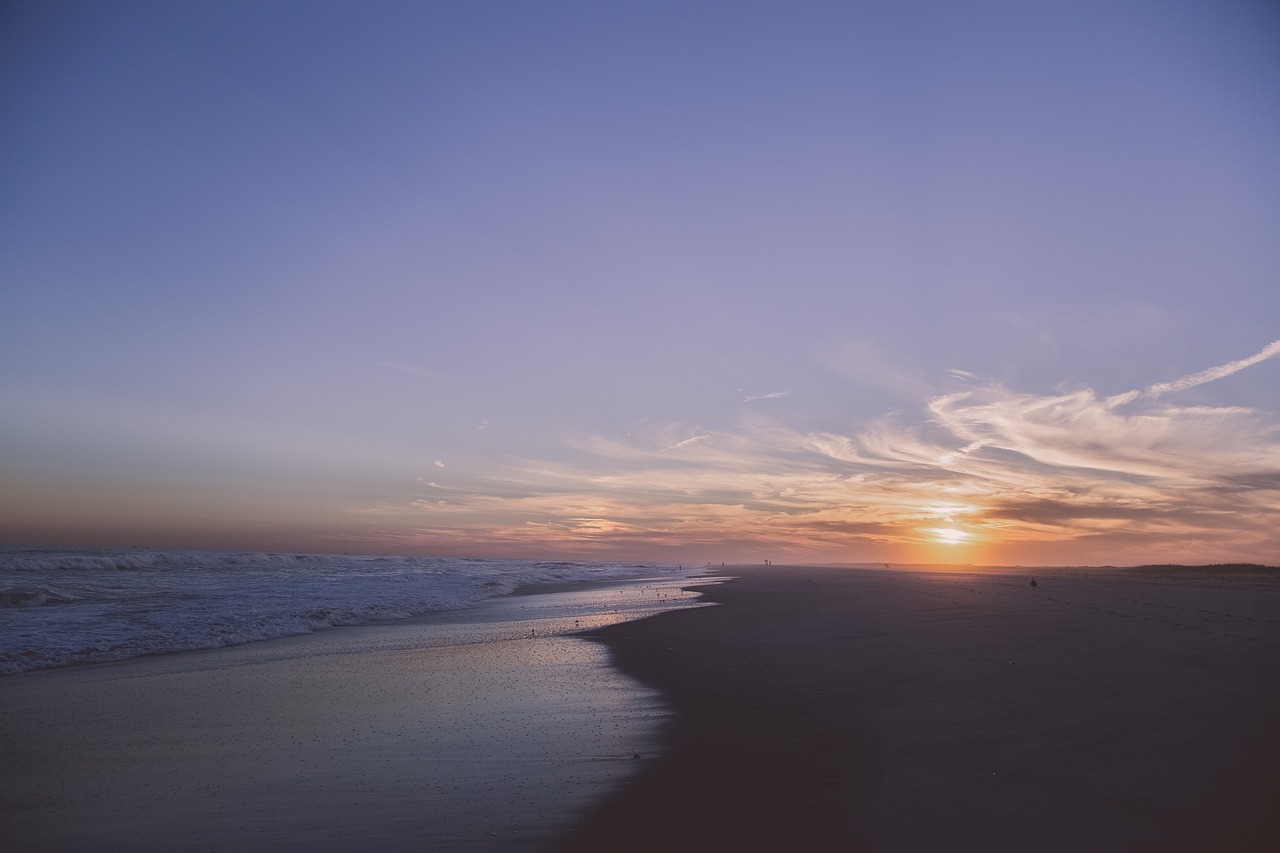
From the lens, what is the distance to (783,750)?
8.74 m

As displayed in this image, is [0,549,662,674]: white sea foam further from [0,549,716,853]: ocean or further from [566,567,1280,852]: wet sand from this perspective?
[566,567,1280,852]: wet sand

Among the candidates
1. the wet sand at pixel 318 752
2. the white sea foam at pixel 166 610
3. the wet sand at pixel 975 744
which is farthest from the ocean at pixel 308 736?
the wet sand at pixel 975 744

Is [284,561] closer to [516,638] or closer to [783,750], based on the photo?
[516,638]

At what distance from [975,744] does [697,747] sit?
353cm

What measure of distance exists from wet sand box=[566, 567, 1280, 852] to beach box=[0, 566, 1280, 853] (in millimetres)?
40

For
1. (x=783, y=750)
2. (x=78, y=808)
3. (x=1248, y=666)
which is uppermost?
(x=1248, y=666)

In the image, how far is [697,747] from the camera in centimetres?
917

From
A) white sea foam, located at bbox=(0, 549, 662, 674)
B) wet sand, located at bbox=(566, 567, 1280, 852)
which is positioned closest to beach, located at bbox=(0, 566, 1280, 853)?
wet sand, located at bbox=(566, 567, 1280, 852)

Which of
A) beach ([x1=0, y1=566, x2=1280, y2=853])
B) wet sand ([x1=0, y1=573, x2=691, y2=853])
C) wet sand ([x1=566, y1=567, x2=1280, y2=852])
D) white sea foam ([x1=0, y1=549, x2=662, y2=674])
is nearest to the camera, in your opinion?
wet sand ([x1=566, y1=567, x2=1280, y2=852])

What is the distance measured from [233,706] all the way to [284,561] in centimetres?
A: 8608

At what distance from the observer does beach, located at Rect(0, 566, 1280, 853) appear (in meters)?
6.51

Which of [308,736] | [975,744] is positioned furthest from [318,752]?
[975,744]

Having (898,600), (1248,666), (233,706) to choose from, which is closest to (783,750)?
(1248,666)

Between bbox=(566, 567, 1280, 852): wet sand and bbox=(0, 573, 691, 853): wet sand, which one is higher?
bbox=(566, 567, 1280, 852): wet sand
